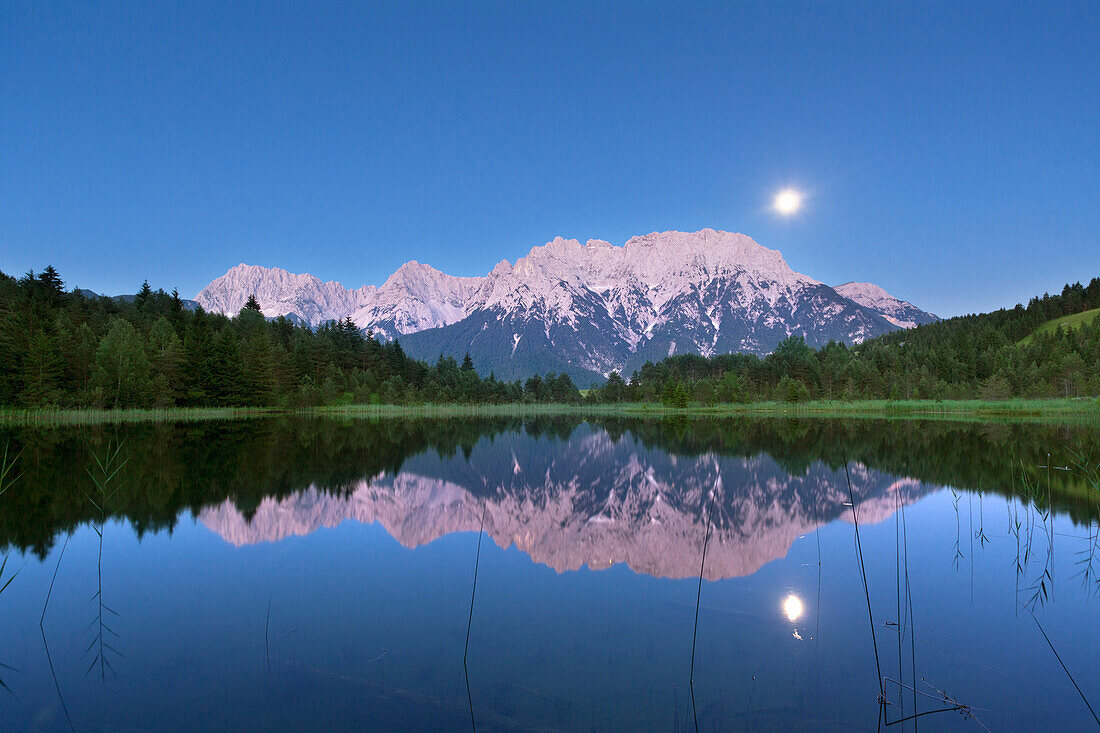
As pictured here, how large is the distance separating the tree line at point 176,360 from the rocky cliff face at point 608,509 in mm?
54497

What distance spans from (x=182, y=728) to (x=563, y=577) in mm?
6882

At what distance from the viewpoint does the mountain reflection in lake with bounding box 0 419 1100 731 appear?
6.43 m

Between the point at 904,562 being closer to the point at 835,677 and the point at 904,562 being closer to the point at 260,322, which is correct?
the point at 835,677

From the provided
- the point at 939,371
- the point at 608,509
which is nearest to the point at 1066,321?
the point at 939,371

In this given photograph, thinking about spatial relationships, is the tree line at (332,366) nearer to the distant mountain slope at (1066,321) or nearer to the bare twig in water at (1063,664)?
the distant mountain slope at (1066,321)

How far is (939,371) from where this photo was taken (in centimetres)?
13500

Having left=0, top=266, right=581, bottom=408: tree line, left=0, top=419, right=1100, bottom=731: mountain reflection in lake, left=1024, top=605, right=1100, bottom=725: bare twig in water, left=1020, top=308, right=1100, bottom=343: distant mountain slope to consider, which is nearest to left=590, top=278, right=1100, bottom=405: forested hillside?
left=1020, top=308, right=1100, bottom=343: distant mountain slope

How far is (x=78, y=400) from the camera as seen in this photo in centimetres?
6425

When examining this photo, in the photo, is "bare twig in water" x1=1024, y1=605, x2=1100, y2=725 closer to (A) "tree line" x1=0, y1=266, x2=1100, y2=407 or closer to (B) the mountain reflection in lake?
(B) the mountain reflection in lake

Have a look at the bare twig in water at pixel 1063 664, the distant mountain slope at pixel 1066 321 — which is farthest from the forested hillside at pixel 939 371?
the bare twig in water at pixel 1063 664

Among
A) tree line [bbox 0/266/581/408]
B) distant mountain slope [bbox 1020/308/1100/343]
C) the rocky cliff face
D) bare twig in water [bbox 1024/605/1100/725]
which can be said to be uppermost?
distant mountain slope [bbox 1020/308/1100/343]

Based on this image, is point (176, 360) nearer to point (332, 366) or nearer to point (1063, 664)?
point (332, 366)

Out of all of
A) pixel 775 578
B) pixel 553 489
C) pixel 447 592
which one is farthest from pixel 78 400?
pixel 775 578

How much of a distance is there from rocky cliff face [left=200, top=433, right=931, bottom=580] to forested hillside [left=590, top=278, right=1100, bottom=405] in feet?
331
